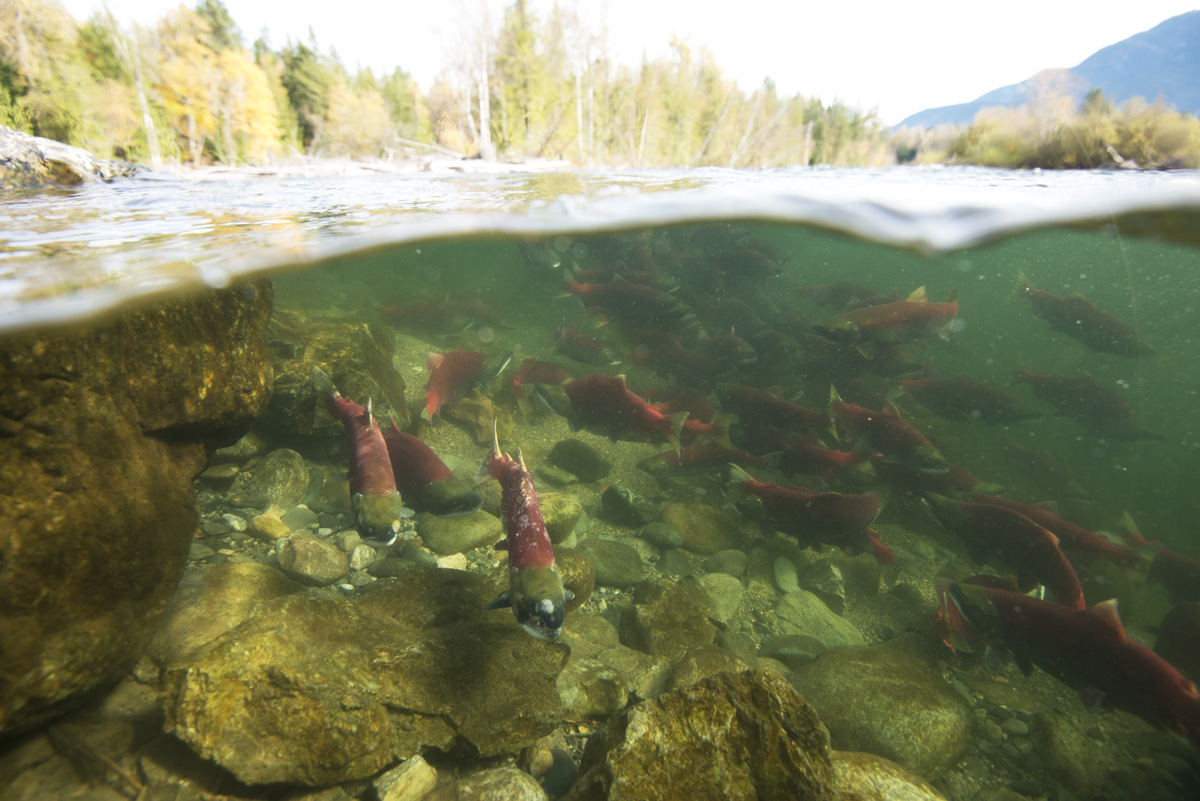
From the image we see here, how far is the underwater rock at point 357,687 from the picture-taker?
99.2 inches

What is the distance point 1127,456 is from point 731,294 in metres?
26.8

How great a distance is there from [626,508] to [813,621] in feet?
8.74

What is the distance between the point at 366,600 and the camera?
3.64 m

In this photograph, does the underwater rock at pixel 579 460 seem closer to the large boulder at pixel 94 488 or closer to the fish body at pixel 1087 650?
the large boulder at pixel 94 488

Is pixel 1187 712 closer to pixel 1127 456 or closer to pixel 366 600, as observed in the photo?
pixel 366 600

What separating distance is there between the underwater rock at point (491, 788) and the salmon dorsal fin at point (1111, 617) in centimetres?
553

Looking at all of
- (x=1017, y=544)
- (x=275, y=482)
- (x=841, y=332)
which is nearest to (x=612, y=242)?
(x=841, y=332)

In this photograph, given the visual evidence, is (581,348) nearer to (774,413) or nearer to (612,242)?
(774,413)

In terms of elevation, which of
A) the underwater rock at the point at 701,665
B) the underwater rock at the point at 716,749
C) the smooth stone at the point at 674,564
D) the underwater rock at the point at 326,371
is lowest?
the smooth stone at the point at 674,564

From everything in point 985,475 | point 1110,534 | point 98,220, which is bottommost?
point 985,475

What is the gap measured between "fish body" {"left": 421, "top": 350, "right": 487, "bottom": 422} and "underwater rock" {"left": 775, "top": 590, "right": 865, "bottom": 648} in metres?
5.50

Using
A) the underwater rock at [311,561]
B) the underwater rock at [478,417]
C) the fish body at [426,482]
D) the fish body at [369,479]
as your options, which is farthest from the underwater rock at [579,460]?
the underwater rock at [311,561]

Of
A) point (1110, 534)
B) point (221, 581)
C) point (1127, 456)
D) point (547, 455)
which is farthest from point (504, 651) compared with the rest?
point (1127, 456)

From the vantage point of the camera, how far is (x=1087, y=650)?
172 inches
